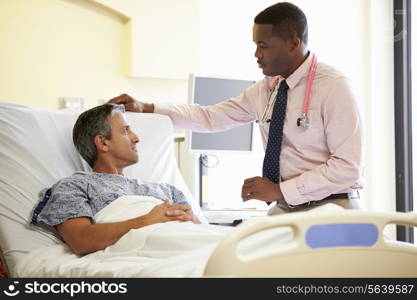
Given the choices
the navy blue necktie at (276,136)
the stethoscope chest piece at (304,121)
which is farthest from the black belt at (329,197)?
the stethoscope chest piece at (304,121)

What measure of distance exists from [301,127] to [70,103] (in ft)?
7.66

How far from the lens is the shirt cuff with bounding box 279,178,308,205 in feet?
7.66

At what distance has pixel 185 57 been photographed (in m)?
4.66

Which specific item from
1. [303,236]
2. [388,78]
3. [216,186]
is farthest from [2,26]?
[303,236]

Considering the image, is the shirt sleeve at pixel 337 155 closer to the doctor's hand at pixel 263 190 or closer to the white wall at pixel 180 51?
the doctor's hand at pixel 263 190

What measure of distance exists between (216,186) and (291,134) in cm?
233

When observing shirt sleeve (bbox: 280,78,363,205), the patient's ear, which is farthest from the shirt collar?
the patient's ear

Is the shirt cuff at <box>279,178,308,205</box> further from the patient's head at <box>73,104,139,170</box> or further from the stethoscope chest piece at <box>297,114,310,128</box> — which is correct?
the patient's head at <box>73,104,139,170</box>

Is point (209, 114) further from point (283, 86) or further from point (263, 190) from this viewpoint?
point (263, 190)

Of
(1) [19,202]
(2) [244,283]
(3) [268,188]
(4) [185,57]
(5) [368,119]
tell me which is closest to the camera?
(2) [244,283]

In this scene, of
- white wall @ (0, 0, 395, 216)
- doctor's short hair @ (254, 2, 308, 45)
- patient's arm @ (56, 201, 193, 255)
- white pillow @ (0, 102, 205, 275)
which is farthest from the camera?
white wall @ (0, 0, 395, 216)

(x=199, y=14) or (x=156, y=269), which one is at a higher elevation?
(x=199, y=14)

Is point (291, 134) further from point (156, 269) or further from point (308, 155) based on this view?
point (156, 269)

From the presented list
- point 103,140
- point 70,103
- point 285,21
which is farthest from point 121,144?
point 70,103
